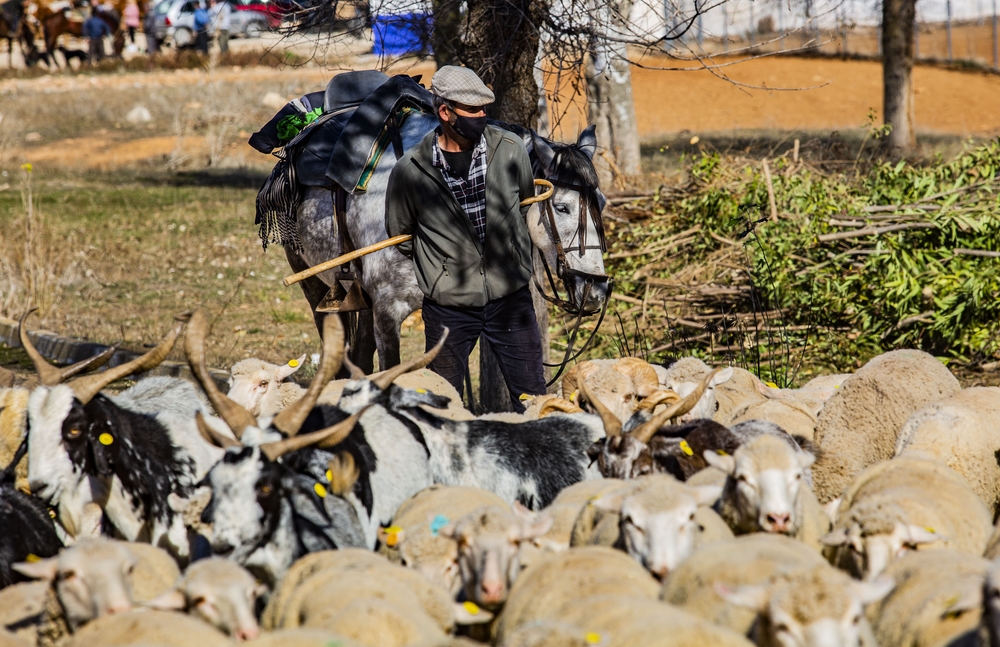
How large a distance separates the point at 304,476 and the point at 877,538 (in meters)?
2.37

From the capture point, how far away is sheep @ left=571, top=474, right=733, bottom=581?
4.25 metres

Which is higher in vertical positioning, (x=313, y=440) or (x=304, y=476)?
(x=313, y=440)

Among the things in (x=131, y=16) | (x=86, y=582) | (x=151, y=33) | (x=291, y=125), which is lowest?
(x=86, y=582)

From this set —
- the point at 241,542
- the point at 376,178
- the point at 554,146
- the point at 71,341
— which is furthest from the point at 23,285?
the point at 241,542

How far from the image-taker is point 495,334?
269 inches

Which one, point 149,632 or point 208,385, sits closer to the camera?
point 149,632

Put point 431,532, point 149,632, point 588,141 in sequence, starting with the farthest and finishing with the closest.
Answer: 1. point 588,141
2. point 431,532
3. point 149,632

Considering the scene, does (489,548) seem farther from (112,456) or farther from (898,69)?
(898,69)

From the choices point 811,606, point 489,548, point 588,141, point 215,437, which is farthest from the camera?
point 588,141

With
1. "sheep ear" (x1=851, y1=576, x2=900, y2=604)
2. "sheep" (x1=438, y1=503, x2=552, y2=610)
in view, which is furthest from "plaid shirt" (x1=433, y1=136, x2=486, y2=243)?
"sheep ear" (x1=851, y1=576, x2=900, y2=604)

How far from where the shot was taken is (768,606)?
342 cm

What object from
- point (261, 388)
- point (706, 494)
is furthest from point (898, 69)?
point (706, 494)

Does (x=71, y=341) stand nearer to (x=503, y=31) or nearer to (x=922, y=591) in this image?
(x=503, y=31)

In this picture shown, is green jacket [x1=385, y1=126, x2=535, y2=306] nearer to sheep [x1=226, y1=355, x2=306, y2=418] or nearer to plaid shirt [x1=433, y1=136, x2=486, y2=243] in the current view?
plaid shirt [x1=433, y1=136, x2=486, y2=243]
